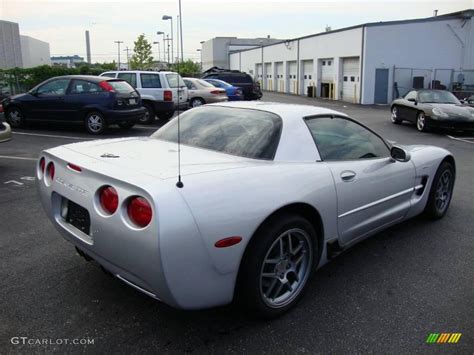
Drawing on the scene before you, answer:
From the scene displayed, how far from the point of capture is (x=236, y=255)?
254cm

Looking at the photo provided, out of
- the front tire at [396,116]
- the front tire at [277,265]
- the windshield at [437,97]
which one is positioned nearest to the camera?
the front tire at [277,265]

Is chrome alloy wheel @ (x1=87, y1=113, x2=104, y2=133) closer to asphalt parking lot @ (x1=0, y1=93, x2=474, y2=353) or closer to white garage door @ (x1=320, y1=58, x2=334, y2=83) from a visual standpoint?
asphalt parking lot @ (x1=0, y1=93, x2=474, y2=353)

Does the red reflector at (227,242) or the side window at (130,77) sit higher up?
the side window at (130,77)

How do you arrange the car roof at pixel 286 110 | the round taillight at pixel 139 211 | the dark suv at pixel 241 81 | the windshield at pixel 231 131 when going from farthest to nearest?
the dark suv at pixel 241 81 < the car roof at pixel 286 110 < the windshield at pixel 231 131 < the round taillight at pixel 139 211

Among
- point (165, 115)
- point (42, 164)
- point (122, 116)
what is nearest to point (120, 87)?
point (122, 116)

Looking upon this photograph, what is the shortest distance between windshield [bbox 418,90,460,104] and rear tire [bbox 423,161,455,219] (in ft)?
32.1

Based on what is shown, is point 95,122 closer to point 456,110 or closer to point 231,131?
point 231,131

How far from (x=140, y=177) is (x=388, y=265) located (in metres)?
2.41

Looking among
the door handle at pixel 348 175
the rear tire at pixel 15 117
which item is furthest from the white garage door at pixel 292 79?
the door handle at pixel 348 175

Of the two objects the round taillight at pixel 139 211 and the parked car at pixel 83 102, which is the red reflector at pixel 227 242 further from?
the parked car at pixel 83 102

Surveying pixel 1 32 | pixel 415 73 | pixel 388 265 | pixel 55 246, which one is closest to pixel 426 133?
pixel 388 265

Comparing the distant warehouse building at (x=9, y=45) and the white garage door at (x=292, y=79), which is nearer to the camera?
the white garage door at (x=292, y=79)

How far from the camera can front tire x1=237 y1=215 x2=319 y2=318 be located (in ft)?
8.75

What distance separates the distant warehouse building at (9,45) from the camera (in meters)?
50.3
